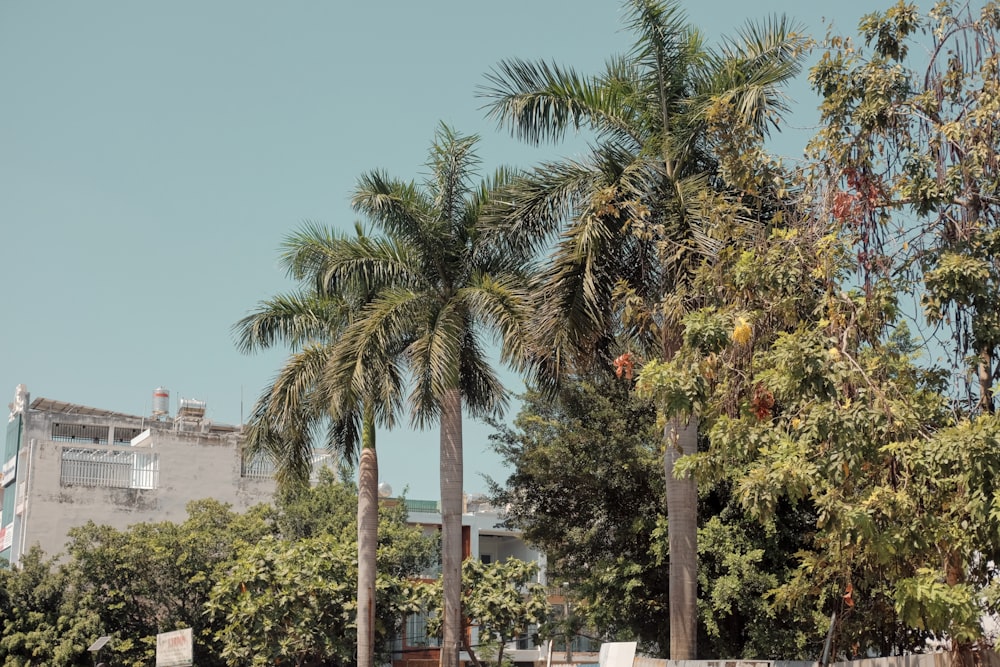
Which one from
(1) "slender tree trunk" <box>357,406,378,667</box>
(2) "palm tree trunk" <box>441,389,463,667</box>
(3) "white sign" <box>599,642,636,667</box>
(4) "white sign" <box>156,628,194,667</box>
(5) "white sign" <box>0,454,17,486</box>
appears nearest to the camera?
(3) "white sign" <box>599,642,636,667</box>

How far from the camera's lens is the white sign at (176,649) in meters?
22.4

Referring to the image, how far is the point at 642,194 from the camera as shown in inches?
655

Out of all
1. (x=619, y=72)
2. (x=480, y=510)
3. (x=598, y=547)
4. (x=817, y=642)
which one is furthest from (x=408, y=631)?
(x=619, y=72)

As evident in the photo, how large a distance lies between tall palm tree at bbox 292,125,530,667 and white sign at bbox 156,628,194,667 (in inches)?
217

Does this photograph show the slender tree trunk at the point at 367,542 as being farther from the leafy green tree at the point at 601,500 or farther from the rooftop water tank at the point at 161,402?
the rooftop water tank at the point at 161,402

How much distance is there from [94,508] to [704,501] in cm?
2548

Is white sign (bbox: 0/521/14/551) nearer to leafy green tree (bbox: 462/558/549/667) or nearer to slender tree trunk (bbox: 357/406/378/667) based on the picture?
leafy green tree (bbox: 462/558/549/667)

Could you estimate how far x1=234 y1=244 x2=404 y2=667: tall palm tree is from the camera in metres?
21.4

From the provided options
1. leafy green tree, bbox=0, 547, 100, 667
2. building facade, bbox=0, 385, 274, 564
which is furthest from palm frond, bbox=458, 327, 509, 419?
building facade, bbox=0, 385, 274, 564

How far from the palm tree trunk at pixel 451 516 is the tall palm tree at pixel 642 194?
239 centimetres

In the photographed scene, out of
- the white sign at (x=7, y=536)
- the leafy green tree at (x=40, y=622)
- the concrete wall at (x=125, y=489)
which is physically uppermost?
the concrete wall at (x=125, y=489)

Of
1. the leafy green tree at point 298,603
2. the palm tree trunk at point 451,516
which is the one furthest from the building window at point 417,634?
the palm tree trunk at point 451,516

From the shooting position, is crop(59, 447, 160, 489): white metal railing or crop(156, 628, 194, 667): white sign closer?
crop(156, 628, 194, 667): white sign

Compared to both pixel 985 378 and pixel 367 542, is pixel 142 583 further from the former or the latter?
pixel 985 378
